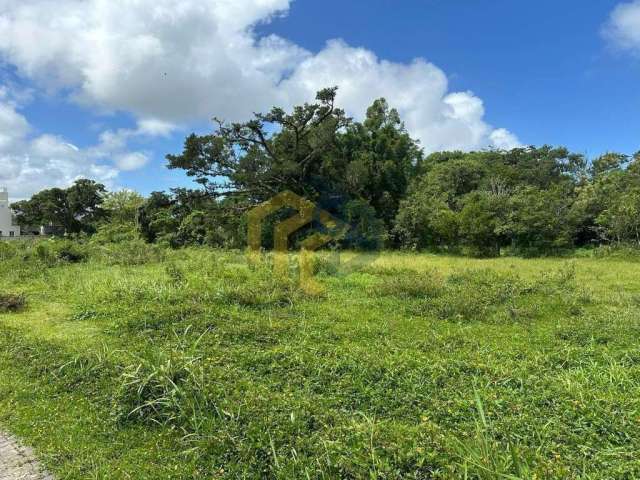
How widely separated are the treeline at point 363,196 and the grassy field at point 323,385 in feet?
37.0

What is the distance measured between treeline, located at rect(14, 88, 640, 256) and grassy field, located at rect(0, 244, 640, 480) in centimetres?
1128

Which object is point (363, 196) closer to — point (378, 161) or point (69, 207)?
point (378, 161)

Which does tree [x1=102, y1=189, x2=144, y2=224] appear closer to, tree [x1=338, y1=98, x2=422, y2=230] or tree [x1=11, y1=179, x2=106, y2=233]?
tree [x1=11, y1=179, x2=106, y2=233]

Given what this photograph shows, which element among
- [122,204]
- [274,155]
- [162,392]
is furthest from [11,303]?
[122,204]

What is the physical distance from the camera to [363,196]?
72.6 feet

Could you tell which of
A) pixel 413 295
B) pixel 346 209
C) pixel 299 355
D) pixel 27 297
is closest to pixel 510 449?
pixel 299 355

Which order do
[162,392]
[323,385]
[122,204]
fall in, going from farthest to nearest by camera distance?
1. [122,204]
2. [323,385]
3. [162,392]

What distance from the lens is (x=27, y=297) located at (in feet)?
25.8

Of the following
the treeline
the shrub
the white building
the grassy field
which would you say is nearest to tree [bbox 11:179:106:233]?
the white building

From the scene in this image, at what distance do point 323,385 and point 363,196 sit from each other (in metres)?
19.0

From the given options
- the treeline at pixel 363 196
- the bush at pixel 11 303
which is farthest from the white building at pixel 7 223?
the bush at pixel 11 303

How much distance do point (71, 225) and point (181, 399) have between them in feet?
117

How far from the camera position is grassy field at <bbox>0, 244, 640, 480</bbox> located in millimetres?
2541

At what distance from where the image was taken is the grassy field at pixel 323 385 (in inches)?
100
